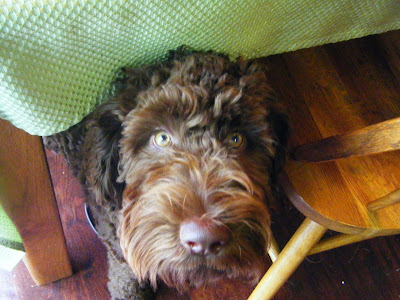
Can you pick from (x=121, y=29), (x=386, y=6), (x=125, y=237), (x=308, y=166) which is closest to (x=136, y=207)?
(x=125, y=237)

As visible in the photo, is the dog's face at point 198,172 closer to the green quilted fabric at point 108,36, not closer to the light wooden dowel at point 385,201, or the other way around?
the green quilted fabric at point 108,36

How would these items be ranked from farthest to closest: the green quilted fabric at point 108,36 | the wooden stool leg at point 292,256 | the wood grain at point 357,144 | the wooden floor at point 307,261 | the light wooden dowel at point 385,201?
1. the wooden floor at point 307,261
2. the wooden stool leg at point 292,256
3. the light wooden dowel at point 385,201
4. the wood grain at point 357,144
5. the green quilted fabric at point 108,36

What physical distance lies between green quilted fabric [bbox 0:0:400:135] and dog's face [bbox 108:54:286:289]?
0.10m

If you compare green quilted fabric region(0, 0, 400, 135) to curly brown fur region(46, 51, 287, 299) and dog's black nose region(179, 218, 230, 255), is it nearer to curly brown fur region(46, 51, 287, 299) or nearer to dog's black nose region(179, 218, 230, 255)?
curly brown fur region(46, 51, 287, 299)

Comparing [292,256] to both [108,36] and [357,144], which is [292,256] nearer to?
[357,144]

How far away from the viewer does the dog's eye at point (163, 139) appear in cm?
102

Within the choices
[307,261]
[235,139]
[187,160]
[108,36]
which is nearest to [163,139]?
[187,160]

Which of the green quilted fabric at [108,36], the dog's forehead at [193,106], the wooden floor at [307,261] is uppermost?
the green quilted fabric at [108,36]

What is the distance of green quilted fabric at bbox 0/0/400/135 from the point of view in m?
0.78

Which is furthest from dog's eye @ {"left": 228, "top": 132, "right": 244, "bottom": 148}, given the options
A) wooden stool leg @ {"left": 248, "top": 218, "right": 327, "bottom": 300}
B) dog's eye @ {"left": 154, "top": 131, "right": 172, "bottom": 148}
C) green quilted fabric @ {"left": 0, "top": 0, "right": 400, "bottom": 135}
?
wooden stool leg @ {"left": 248, "top": 218, "right": 327, "bottom": 300}

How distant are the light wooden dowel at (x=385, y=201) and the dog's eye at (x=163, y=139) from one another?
0.63m

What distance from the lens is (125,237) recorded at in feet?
3.25

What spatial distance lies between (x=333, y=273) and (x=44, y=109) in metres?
1.57

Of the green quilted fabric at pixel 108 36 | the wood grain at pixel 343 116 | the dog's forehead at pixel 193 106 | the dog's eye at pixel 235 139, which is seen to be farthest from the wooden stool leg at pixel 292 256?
the green quilted fabric at pixel 108 36
